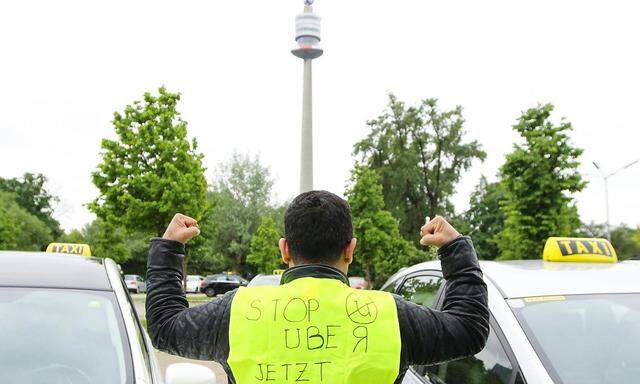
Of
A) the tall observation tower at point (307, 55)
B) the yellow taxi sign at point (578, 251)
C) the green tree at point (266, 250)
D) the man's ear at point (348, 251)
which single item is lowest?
the green tree at point (266, 250)

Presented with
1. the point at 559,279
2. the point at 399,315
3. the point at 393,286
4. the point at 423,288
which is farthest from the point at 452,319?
the point at 393,286

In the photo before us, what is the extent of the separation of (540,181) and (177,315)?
1999 centimetres

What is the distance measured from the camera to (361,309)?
1.82 m

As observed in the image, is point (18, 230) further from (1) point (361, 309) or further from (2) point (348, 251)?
(1) point (361, 309)

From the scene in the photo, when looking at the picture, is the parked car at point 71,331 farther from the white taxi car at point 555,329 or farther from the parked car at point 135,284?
the parked car at point 135,284

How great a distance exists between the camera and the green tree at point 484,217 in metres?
61.1

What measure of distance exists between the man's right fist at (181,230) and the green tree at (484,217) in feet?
195

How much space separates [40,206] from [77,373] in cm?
8855

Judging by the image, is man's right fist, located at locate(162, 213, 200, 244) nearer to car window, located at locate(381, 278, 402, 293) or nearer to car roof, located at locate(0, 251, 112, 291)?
car roof, located at locate(0, 251, 112, 291)

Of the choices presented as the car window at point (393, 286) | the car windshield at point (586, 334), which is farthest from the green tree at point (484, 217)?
the car windshield at point (586, 334)

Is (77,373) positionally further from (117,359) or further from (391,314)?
(391,314)

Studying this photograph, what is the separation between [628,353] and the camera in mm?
3141

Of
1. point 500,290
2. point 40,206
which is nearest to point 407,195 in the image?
point 500,290

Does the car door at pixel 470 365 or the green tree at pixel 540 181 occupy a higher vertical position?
the green tree at pixel 540 181
